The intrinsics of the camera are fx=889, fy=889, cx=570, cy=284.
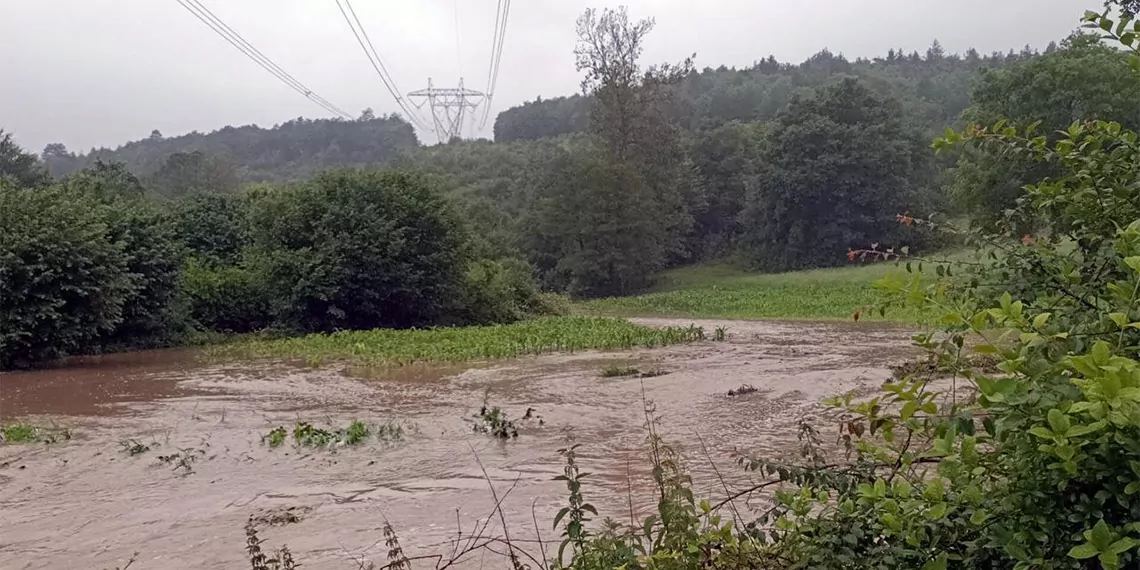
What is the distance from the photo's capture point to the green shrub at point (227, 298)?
2570 cm

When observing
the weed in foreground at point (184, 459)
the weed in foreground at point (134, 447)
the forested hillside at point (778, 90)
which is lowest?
the weed in foreground at point (184, 459)

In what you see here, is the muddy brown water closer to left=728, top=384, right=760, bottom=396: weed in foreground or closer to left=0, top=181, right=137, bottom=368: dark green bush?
left=728, top=384, right=760, bottom=396: weed in foreground

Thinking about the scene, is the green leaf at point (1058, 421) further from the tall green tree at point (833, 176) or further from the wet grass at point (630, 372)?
the tall green tree at point (833, 176)

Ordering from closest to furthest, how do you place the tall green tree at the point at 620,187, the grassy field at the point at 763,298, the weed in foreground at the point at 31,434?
the weed in foreground at the point at 31,434
the grassy field at the point at 763,298
the tall green tree at the point at 620,187

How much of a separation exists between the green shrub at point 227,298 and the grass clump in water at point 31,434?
14.7 metres

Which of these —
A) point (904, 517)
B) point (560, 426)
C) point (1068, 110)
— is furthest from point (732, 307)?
point (904, 517)

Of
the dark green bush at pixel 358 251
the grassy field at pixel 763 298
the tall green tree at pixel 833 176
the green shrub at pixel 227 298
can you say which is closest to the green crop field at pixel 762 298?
the grassy field at pixel 763 298

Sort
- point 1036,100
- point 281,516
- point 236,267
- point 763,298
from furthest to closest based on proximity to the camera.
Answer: point 763,298, point 1036,100, point 236,267, point 281,516

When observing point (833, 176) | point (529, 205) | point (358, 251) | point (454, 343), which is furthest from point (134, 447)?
point (833, 176)

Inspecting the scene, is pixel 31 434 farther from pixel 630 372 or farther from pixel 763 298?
pixel 763 298

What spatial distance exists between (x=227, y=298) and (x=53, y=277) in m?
7.49

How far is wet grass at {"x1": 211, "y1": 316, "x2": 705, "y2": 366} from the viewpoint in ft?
60.7

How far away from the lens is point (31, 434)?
35.1 ft

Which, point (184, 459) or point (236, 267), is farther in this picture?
point (236, 267)
